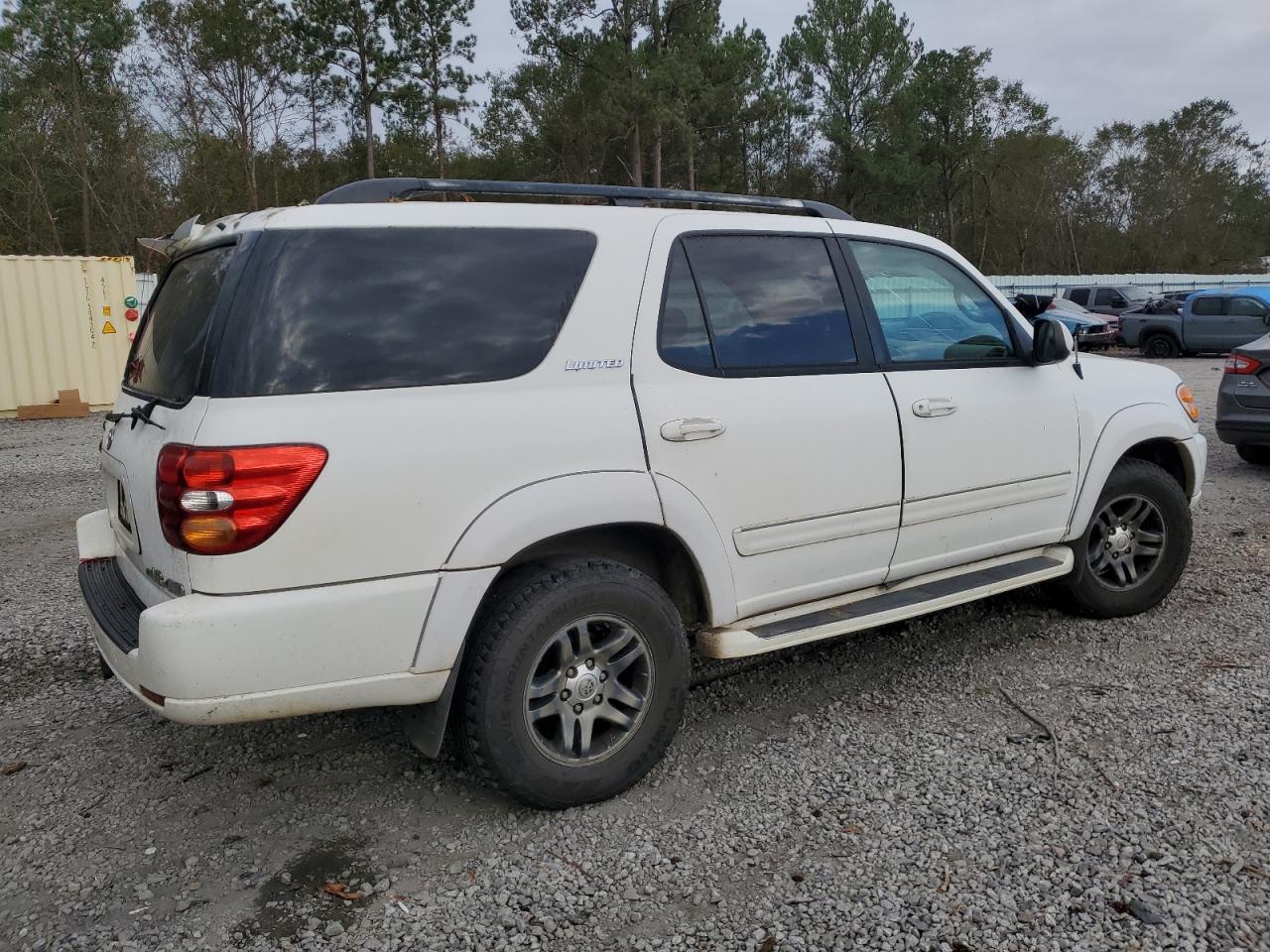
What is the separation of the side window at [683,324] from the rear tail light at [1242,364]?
714 cm

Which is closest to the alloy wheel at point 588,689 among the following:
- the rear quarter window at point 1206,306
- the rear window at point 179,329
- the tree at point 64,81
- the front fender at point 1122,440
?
the rear window at point 179,329

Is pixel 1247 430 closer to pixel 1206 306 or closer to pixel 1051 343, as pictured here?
pixel 1051 343

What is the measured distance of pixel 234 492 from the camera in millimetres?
2469

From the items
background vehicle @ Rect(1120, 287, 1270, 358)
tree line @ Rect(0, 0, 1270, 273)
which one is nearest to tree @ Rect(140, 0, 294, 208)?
tree line @ Rect(0, 0, 1270, 273)

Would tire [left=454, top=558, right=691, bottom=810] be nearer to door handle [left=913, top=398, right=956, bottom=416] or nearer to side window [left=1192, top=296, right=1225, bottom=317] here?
door handle [left=913, top=398, right=956, bottom=416]

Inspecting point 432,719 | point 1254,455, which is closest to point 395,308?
point 432,719

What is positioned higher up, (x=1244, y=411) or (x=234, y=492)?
(x=234, y=492)

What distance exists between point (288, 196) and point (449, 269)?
30922 mm

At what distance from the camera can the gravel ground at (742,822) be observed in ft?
8.23

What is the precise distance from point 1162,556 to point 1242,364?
499 centimetres

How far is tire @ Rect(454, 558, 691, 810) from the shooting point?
111 inches

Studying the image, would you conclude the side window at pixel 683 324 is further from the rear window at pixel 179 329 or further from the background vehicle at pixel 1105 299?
the background vehicle at pixel 1105 299

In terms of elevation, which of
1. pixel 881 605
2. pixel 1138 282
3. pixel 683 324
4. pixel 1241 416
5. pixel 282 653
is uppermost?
pixel 1138 282

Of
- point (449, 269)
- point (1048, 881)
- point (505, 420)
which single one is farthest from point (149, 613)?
point (1048, 881)
